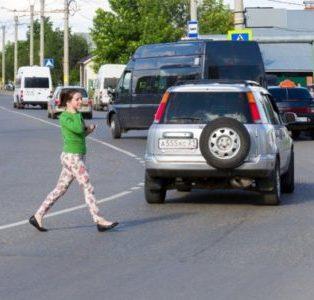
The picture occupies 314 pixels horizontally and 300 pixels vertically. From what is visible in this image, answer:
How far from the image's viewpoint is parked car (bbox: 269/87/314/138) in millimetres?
31609

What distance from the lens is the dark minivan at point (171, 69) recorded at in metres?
29.2

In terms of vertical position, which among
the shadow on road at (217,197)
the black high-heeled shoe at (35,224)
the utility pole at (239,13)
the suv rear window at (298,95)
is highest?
the utility pole at (239,13)

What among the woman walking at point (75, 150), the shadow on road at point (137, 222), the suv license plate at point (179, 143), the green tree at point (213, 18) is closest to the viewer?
the woman walking at point (75, 150)

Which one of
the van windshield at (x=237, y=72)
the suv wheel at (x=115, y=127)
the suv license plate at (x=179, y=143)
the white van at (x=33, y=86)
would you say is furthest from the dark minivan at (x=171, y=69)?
the white van at (x=33, y=86)

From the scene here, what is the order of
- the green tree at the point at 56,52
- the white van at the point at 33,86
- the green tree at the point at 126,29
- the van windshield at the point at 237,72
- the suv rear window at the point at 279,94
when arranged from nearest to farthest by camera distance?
the van windshield at the point at 237,72 < the suv rear window at the point at 279,94 < the white van at the point at 33,86 < the green tree at the point at 126,29 < the green tree at the point at 56,52

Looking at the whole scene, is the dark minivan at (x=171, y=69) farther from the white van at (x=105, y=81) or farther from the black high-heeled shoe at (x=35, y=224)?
the white van at (x=105, y=81)

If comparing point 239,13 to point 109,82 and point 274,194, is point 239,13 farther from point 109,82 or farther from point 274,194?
point 109,82

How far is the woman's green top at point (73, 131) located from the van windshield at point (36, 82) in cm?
5128

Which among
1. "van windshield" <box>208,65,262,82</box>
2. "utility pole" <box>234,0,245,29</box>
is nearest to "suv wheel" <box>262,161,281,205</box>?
"van windshield" <box>208,65,262,82</box>

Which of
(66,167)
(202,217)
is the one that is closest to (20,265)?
(66,167)

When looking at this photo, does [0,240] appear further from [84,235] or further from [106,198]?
[106,198]

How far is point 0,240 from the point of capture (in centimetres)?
1162

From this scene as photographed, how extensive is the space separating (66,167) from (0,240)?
1.29 metres

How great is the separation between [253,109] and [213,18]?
8016 cm
